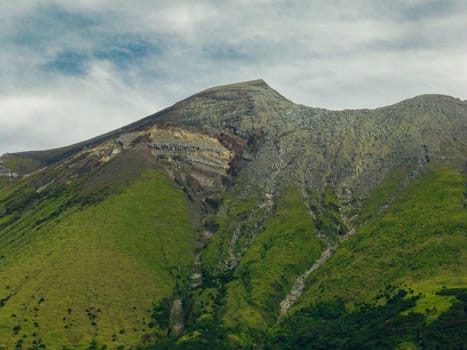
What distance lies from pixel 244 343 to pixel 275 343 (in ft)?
37.1

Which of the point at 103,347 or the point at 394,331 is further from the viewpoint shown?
the point at 103,347

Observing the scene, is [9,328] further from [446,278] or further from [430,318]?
[446,278]

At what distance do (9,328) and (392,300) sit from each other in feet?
459

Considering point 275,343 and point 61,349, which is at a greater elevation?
point 61,349

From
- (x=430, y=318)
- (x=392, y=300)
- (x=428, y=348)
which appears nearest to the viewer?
(x=428, y=348)

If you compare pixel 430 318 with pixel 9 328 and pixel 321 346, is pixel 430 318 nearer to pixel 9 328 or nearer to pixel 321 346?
pixel 321 346

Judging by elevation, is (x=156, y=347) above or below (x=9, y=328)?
below

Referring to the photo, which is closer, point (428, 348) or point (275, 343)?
point (428, 348)

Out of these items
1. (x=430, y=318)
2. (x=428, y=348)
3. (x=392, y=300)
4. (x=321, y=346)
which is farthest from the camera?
(x=392, y=300)

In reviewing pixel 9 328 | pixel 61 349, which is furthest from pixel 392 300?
pixel 9 328

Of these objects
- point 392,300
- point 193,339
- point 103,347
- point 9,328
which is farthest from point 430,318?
point 9,328

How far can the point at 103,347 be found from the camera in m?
192

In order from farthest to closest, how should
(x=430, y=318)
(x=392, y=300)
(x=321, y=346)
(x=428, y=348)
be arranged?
(x=392, y=300) < (x=321, y=346) < (x=430, y=318) < (x=428, y=348)

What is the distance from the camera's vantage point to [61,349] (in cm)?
18950
